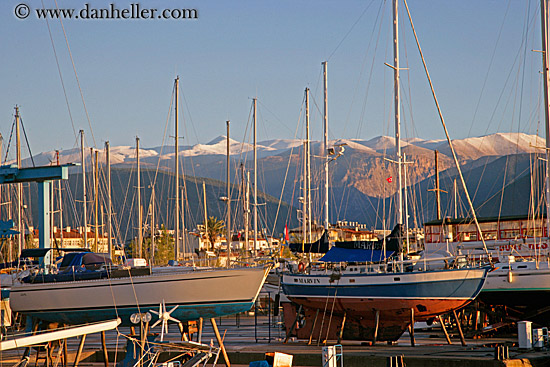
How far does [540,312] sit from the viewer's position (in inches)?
1375

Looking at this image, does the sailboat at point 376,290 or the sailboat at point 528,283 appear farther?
the sailboat at point 528,283

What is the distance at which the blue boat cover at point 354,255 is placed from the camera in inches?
1357

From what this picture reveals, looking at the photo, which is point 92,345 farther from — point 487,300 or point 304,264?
point 487,300

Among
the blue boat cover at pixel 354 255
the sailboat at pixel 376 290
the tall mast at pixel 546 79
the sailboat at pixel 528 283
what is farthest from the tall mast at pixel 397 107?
the tall mast at pixel 546 79

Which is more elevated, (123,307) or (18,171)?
(18,171)

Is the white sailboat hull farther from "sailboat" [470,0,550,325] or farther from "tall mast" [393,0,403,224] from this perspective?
"sailboat" [470,0,550,325]

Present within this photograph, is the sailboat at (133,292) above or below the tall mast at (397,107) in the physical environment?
below

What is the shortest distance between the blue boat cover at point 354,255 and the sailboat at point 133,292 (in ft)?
22.7

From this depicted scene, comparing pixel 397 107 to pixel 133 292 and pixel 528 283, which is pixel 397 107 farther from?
pixel 133 292

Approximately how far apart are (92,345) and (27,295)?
7891 mm

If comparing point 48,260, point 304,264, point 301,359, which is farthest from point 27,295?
point 304,264

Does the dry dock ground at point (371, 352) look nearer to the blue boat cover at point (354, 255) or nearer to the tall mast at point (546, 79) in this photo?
the blue boat cover at point (354, 255)

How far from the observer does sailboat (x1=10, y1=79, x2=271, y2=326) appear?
2848cm

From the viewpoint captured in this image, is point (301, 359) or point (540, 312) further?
point (540, 312)
